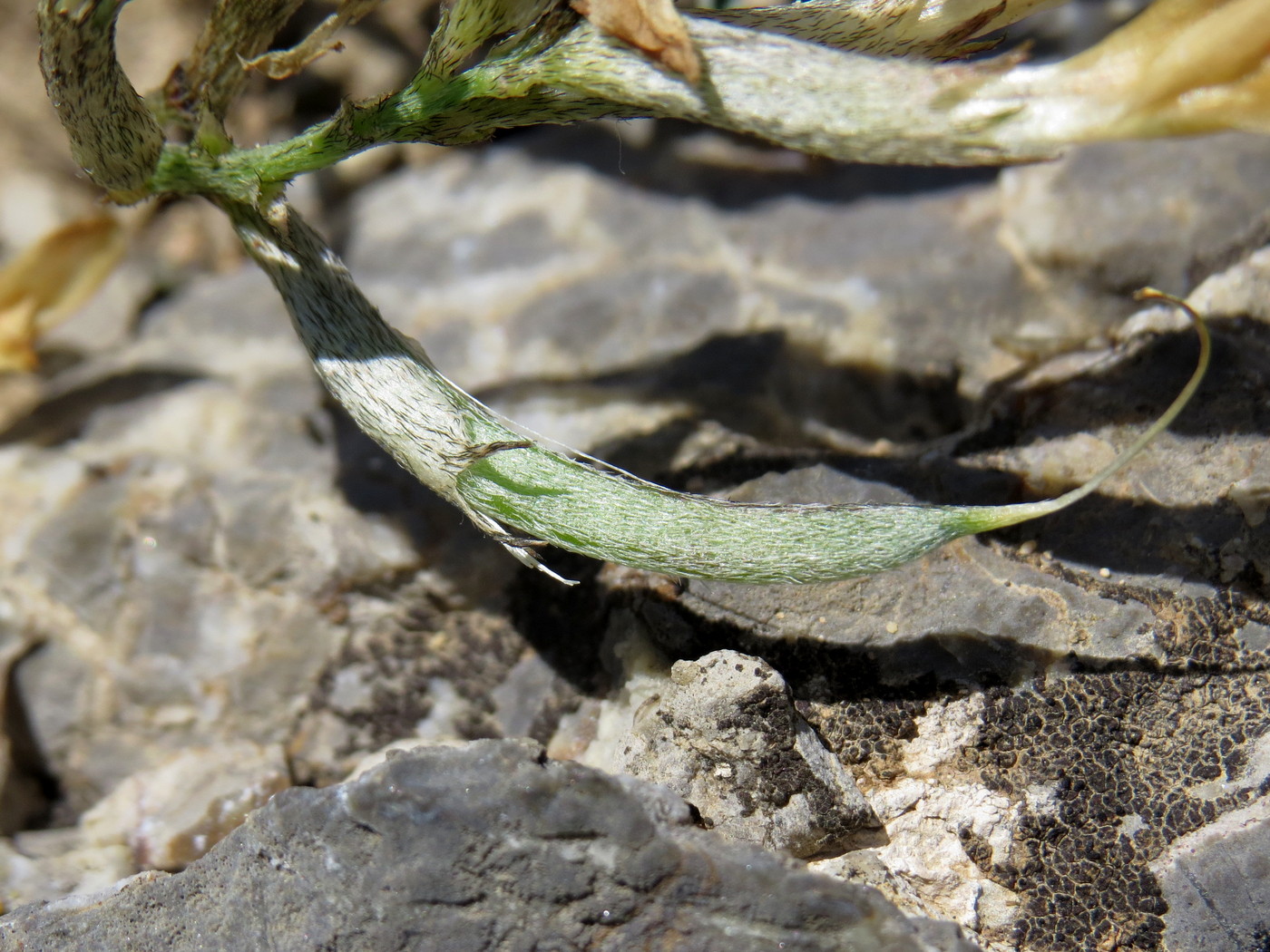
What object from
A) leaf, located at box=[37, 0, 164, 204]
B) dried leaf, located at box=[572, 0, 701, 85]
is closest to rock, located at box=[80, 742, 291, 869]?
leaf, located at box=[37, 0, 164, 204]

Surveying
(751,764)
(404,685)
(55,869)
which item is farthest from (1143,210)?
(55,869)

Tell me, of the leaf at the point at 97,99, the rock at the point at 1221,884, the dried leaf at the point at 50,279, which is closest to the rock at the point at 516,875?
the rock at the point at 1221,884

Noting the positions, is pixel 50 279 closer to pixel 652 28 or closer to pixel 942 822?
pixel 652 28

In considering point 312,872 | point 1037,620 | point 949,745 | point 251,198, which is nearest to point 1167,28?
point 1037,620

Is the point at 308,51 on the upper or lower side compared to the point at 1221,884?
upper

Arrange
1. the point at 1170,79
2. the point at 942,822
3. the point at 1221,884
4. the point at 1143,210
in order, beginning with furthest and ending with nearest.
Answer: the point at 1143,210
the point at 942,822
the point at 1221,884
the point at 1170,79

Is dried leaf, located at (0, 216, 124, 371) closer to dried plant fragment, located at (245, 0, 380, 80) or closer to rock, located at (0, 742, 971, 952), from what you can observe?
dried plant fragment, located at (245, 0, 380, 80)
